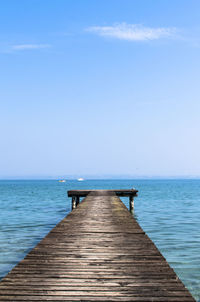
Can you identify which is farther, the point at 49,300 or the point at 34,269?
the point at 34,269

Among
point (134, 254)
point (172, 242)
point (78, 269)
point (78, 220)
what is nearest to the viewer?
point (78, 269)

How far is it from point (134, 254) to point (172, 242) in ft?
28.6

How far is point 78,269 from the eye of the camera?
488cm

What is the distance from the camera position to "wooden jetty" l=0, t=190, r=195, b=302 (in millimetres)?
3816

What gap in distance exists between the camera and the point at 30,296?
3766mm

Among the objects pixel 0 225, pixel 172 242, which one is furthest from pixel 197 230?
pixel 0 225

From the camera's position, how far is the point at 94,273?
4660 millimetres

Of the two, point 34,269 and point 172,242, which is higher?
point 34,269

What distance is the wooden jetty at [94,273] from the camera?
12.5 feet

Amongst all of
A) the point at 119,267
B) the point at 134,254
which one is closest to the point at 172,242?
the point at 134,254

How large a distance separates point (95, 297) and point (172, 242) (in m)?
10.9

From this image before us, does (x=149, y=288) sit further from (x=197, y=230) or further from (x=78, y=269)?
(x=197, y=230)

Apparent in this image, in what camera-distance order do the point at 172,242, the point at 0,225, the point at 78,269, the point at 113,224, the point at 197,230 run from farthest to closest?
the point at 0,225 → the point at 197,230 → the point at 172,242 → the point at 113,224 → the point at 78,269

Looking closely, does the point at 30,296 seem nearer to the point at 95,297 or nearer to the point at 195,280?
the point at 95,297
